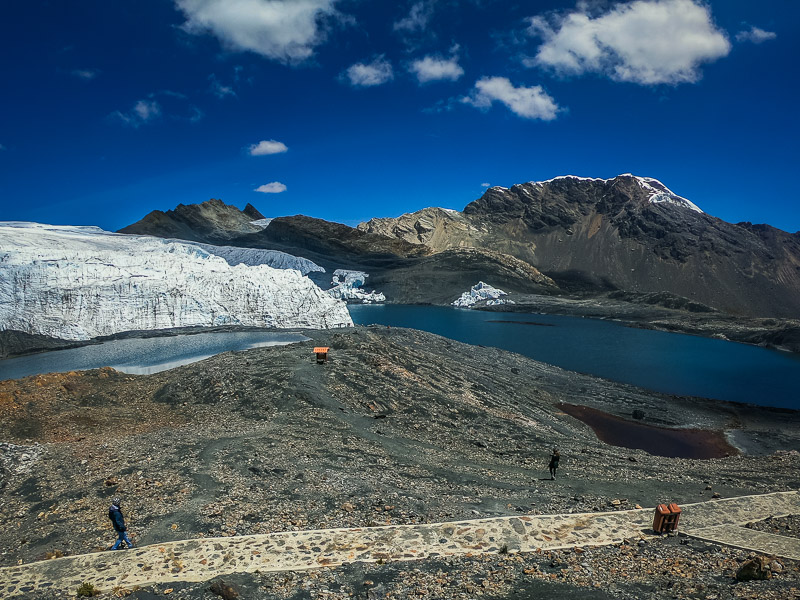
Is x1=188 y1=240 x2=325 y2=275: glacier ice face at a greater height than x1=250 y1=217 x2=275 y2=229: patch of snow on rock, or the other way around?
x1=250 y1=217 x2=275 y2=229: patch of snow on rock

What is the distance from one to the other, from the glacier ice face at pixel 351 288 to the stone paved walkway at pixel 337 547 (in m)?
118

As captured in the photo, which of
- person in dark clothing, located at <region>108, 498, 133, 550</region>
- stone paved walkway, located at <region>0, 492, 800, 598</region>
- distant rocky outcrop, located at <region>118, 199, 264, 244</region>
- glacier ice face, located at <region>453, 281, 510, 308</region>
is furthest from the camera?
distant rocky outcrop, located at <region>118, 199, 264, 244</region>

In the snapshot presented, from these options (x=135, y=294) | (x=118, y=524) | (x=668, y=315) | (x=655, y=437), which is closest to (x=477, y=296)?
(x=668, y=315)

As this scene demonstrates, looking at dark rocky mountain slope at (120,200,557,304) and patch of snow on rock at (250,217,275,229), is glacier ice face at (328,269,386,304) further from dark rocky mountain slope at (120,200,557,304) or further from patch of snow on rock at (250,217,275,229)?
patch of snow on rock at (250,217,275,229)

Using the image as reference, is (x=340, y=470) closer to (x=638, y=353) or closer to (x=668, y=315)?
(x=638, y=353)

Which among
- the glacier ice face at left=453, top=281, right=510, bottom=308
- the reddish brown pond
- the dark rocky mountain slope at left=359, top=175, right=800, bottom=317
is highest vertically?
the dark rocky mountain slope at left=359, top=175, right=800, bottom=317

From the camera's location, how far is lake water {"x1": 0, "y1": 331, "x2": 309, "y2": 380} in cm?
3662

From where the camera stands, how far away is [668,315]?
4183 inches

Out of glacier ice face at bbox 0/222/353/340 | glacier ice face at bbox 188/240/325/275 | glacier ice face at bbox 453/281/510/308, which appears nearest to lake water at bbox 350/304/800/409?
glacier ice face at bbox 453/281/510/308

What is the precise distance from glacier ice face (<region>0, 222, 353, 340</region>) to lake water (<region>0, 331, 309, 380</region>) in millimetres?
4605

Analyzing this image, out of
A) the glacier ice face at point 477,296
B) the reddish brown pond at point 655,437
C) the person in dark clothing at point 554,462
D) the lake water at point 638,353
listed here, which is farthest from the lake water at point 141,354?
the glacier ice face at point 477,296

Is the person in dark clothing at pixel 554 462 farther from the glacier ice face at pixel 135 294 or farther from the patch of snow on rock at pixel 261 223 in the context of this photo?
the patch of snow on rock at pixel 261 223

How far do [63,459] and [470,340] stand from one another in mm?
62258

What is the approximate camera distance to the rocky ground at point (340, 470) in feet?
36.8
